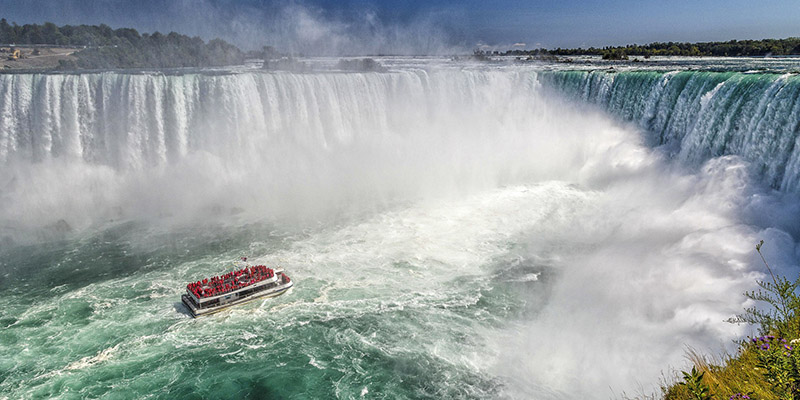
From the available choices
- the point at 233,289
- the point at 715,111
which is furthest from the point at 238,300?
the point at 715,111

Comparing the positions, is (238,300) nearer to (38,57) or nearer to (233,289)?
(233,289)

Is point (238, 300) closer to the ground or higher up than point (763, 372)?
closer to the ground

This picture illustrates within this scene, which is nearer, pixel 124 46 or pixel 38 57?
pixel 38 57

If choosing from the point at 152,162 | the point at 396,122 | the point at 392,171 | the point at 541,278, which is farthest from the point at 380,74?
the point at 541,278

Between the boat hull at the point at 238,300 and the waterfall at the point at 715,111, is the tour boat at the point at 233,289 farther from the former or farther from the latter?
the waterfall at the point at 715,111

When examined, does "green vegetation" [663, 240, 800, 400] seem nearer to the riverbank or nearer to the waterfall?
the waterfall

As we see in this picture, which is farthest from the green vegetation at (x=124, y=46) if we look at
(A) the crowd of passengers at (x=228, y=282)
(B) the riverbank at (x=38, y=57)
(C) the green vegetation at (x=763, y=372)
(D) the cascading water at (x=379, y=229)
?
(C) the green vegetation at (x=763, y=372)

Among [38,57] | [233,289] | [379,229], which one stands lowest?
[379,229]

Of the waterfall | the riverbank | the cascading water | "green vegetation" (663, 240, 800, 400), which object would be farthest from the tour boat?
the riverbank
